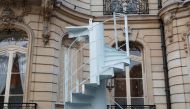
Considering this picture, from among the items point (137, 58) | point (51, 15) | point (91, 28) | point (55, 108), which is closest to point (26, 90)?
point (55, 108)

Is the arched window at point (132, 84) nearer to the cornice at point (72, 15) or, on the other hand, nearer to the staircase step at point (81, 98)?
the cornice at point (72, 15)

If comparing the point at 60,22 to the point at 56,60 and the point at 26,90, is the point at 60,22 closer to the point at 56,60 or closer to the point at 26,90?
the point at 56,60

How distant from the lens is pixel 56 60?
848 cm

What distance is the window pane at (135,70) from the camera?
31.6 ft

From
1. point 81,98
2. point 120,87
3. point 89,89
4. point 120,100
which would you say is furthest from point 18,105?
point 120,87

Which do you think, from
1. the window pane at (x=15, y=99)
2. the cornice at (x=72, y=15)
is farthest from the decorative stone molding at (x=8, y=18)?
the window pane at (x=15, y=99)

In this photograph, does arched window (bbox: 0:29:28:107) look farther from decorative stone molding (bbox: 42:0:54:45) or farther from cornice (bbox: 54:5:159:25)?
cornice (bbox: 54:5:159:25)

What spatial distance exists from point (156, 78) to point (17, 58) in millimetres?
4311

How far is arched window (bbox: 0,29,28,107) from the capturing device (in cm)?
802

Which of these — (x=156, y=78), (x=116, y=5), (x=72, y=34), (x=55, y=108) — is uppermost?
(x=116, y=5)

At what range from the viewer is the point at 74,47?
9.52 meters

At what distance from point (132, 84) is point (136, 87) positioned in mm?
159

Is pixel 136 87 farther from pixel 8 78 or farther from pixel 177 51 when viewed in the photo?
pixel 8 78

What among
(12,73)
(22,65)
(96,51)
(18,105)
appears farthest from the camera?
(22,65)
